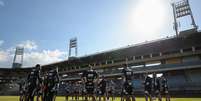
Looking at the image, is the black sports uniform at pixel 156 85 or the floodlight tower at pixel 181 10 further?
the floodlight tower at pixel 181 10

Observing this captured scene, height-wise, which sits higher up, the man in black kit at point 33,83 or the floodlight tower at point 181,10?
the floodlight tower at point 181,10

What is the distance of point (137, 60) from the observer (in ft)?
162

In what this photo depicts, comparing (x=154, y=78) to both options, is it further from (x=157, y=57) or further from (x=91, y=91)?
(x=157, y=57)

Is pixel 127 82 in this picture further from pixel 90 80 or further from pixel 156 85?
pixel 156 85

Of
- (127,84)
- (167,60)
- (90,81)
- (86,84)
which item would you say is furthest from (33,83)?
(167,60)

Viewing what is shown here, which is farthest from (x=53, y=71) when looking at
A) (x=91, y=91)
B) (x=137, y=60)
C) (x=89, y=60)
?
(x=89, y=60)

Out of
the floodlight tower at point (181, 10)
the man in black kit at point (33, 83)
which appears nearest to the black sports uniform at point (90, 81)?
the man in black kit at point (33, 83)

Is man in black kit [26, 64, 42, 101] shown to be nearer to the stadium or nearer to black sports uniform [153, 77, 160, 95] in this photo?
black sports uniform [153, 77, 160, 95]

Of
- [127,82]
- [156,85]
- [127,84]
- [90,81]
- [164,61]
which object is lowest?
[156,85]

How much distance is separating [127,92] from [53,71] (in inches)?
157

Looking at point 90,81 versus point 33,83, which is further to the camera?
point 33,83

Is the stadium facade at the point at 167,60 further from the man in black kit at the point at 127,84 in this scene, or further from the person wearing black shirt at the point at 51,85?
the person wearing black shirt at the point at 51,85

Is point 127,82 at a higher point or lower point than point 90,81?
lower

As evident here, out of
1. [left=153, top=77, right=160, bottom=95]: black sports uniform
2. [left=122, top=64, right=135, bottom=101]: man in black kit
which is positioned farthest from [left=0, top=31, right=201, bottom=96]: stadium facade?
[left=122, top=64, right=135, bottom=101]: man in black kit
